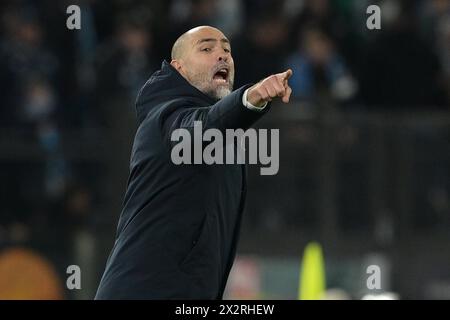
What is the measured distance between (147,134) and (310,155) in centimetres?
541

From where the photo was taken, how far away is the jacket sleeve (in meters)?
6.05

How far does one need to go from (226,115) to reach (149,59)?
673 cm

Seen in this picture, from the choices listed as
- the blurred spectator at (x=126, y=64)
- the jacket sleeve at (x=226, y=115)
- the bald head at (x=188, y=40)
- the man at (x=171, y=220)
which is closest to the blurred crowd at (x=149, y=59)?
the blurred spectator at (x=126, y=64)

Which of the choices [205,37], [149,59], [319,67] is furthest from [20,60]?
[205,37]

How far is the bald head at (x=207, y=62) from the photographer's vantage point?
22.0 feet

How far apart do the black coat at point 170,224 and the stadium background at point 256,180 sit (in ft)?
16.5

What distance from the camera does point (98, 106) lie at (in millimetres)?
12664

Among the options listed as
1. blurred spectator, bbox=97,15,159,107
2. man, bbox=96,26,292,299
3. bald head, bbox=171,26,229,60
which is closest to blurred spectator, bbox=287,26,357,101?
blurred spectator, bbox=97,15,159,107

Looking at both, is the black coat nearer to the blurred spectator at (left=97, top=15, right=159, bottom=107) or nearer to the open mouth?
the open mouth

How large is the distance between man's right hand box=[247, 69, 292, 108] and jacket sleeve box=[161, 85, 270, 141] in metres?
0.07

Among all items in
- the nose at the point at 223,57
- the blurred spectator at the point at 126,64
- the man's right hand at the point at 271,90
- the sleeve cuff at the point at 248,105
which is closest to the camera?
the man's right hand at the point at 271,90

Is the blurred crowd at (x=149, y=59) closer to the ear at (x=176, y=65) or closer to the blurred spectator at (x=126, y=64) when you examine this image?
the blurred spectator at (x=126, y=64)

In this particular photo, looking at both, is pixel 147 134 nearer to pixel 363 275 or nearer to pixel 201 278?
pixel 201 278

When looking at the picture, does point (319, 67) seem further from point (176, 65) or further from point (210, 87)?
point (210, 87)
